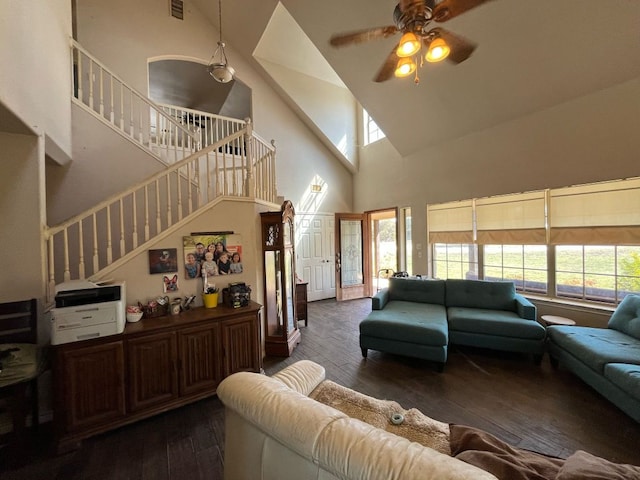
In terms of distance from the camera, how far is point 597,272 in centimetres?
329

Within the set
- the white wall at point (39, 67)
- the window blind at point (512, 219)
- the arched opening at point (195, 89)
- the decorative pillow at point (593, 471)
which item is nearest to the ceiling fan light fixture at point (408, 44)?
the decorative pillow at point (593, 471)

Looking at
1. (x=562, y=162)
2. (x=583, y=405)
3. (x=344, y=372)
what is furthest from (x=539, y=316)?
(x=344, y=372)

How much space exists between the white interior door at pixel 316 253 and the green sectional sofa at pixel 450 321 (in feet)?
8.02

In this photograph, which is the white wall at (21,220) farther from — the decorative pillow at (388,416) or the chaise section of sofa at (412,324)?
the chaise section of sofa at (412,324)

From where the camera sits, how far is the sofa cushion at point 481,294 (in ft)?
11.4

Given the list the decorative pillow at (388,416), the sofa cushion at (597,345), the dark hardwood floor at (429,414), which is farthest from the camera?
the sofa cushion at (597,345)

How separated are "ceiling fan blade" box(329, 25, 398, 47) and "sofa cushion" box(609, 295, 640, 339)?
361 centimetres

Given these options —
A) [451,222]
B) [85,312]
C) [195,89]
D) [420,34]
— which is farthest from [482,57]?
[195,89]

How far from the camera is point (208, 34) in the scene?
17.2ft

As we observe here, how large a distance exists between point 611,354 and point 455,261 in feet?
8.70

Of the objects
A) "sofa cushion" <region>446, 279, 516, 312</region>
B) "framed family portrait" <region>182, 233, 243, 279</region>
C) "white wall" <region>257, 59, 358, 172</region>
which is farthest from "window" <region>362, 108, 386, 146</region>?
"framed family portrait" <region>182, 233, 243, 279</region>

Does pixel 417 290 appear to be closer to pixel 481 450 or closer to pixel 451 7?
pixel 481 450

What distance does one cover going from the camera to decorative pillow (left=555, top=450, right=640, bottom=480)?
0.88m

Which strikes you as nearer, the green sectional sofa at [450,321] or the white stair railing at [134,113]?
the green sectional sofa at [450,321]
